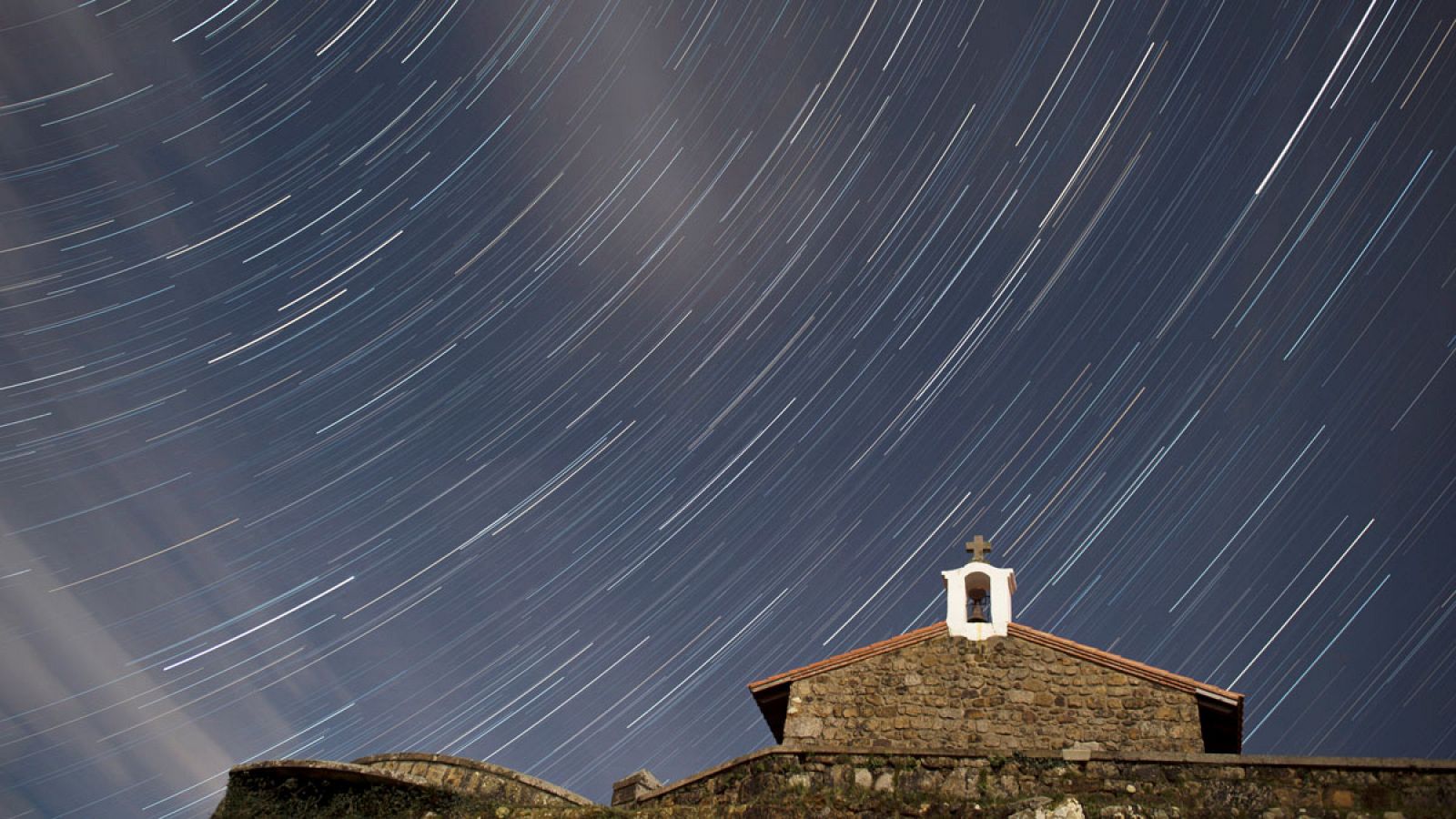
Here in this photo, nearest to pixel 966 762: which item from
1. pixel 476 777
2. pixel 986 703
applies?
pixel 986 703

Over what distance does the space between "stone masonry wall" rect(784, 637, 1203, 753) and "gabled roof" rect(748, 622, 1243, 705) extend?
0.08 m

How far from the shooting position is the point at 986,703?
44.7 ft

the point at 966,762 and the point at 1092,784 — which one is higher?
the point at 966,762

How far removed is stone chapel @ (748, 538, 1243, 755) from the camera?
1292cm

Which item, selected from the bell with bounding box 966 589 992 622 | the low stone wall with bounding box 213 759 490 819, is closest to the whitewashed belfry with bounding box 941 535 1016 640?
the bell with bounding box 966 589 992 622

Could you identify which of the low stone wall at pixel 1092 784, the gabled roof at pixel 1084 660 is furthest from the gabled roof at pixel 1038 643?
the low stone wall at pixel 1092 784

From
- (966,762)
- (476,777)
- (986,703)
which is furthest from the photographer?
(476,777)

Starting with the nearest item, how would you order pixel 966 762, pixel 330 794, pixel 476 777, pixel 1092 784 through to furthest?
pixel 1092 784 < pixel 966 762 < pixel 330 794 < pixel 476 777

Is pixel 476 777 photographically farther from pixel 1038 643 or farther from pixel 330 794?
pixel 1038 643

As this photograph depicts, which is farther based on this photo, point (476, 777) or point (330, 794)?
point (476, 777)

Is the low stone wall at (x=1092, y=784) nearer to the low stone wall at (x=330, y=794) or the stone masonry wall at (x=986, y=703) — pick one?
the stone masonry wall at (x=986, y=703)

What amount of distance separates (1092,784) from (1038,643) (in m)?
4.13

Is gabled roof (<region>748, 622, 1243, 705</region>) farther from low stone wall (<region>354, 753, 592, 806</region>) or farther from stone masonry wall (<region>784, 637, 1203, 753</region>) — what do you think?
low stone wall (<region>354, 753, 592, 806</region>)

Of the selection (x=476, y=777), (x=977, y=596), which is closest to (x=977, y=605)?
(x=977, y=596)
